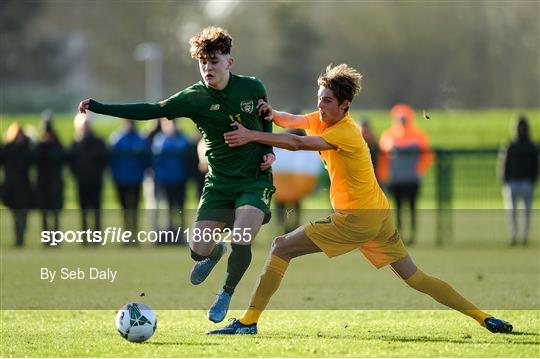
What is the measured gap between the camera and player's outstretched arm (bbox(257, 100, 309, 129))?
891cm

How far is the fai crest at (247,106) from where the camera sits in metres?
9.02

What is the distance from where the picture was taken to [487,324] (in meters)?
8.73

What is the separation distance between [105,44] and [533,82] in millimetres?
31056

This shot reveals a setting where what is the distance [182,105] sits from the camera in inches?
354

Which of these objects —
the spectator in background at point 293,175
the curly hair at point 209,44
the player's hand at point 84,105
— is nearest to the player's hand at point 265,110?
the curly hair at point 209,44

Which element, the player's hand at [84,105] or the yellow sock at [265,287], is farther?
the player's hand at [84,105]

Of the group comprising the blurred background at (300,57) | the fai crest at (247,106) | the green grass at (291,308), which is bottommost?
the green grass at (291,308)

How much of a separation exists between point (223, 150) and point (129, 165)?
1034 centimetres

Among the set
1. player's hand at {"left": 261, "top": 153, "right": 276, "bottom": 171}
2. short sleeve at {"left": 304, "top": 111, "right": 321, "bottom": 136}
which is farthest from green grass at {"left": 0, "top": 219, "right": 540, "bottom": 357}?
short sleeve at {"left": 304, "top": 111, "right": 321, "bottom": 136}

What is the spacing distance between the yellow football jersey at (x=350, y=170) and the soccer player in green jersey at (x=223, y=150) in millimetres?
621

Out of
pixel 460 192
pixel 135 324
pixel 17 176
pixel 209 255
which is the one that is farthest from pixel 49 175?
pixel 135 324

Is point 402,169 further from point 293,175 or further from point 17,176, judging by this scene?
point 17,176

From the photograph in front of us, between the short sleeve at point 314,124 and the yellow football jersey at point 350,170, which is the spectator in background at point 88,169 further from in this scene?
the yellow football jersey at point 350,170

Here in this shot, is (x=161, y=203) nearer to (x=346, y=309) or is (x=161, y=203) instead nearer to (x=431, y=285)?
(x=346, y=309)
